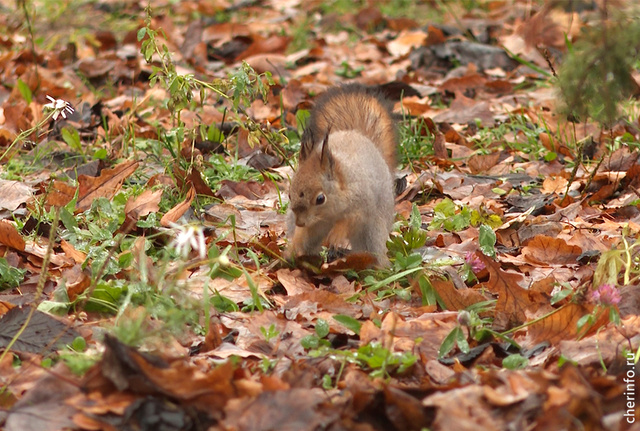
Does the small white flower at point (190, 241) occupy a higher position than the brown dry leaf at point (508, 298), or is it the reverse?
the small white flower at point (190, 241)

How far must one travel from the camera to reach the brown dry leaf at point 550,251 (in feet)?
9.91

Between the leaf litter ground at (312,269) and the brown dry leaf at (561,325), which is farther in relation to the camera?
the brown dry leaf at (561,325)

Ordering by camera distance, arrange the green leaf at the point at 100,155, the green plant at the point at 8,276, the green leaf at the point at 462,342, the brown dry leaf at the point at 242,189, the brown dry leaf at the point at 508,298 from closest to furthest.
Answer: the green leaf at the point at 462,342
the brown dry leaf at the point at 508,298
the green plant at the point at 8,276
the brown dry leaf at the point at 242,189
the green leaf at the point at 100,155

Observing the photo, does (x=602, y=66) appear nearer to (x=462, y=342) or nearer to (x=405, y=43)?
(x=462, y=342)

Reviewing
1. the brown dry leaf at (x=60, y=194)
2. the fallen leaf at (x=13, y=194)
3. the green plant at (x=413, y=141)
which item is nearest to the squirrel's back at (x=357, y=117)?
the green plant at (x=413, y=141)

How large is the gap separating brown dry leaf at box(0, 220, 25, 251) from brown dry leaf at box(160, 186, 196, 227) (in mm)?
507

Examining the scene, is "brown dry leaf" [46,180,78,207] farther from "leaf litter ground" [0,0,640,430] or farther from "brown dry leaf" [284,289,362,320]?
"brown dry leaf" [284,289,362,320]

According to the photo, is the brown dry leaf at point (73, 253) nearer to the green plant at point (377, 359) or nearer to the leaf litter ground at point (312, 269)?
the leaf litter ground at point (312, 269)

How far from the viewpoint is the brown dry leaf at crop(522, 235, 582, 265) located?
3.02 metres

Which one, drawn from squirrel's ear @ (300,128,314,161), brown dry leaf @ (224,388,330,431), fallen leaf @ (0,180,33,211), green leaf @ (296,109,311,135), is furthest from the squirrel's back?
brown dry leaf @ (224,388,330,431)

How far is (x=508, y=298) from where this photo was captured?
251cm

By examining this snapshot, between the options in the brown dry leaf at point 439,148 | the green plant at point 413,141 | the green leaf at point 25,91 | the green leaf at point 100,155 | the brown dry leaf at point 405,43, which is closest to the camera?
the green leaf at point 100,155

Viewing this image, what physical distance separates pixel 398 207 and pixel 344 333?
1601 millimetres

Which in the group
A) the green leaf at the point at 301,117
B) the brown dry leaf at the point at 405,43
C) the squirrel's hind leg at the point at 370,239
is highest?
the squirrel's hind leg at the point at 370,239
